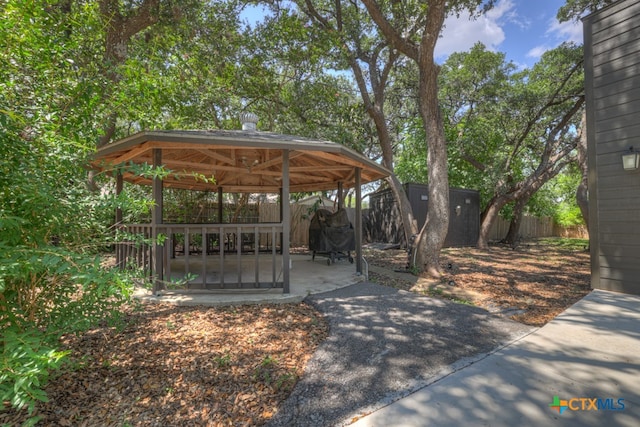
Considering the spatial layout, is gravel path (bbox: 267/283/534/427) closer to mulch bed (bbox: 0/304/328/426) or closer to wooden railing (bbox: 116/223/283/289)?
mulch bed (bbox: 0/304/328/426)

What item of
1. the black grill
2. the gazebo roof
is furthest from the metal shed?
the black grill

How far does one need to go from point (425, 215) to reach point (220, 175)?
7.76 m

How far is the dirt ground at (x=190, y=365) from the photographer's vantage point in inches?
80.0

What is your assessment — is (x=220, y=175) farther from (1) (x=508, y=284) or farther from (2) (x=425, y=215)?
(2) (x=425, y=215)

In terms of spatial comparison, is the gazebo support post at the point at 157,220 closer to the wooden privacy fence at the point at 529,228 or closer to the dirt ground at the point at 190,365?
the dirt ground at the point at 190,365

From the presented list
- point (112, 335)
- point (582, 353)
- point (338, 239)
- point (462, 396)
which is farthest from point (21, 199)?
point (338, 239)

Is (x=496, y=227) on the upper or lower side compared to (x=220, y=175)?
lower

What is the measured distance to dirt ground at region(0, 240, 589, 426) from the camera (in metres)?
2.03

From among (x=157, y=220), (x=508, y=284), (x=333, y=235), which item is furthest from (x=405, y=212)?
(x=157, y=220)

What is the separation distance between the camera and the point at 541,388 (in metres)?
2.04

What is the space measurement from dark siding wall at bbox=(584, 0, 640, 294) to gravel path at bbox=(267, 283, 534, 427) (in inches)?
88.8

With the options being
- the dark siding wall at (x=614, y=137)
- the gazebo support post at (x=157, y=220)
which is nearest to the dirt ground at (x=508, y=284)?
the dark siding wall at (x=614, y=137)

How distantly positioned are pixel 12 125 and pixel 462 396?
324 centimetres

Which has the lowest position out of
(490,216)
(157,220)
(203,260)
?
(203,260)
